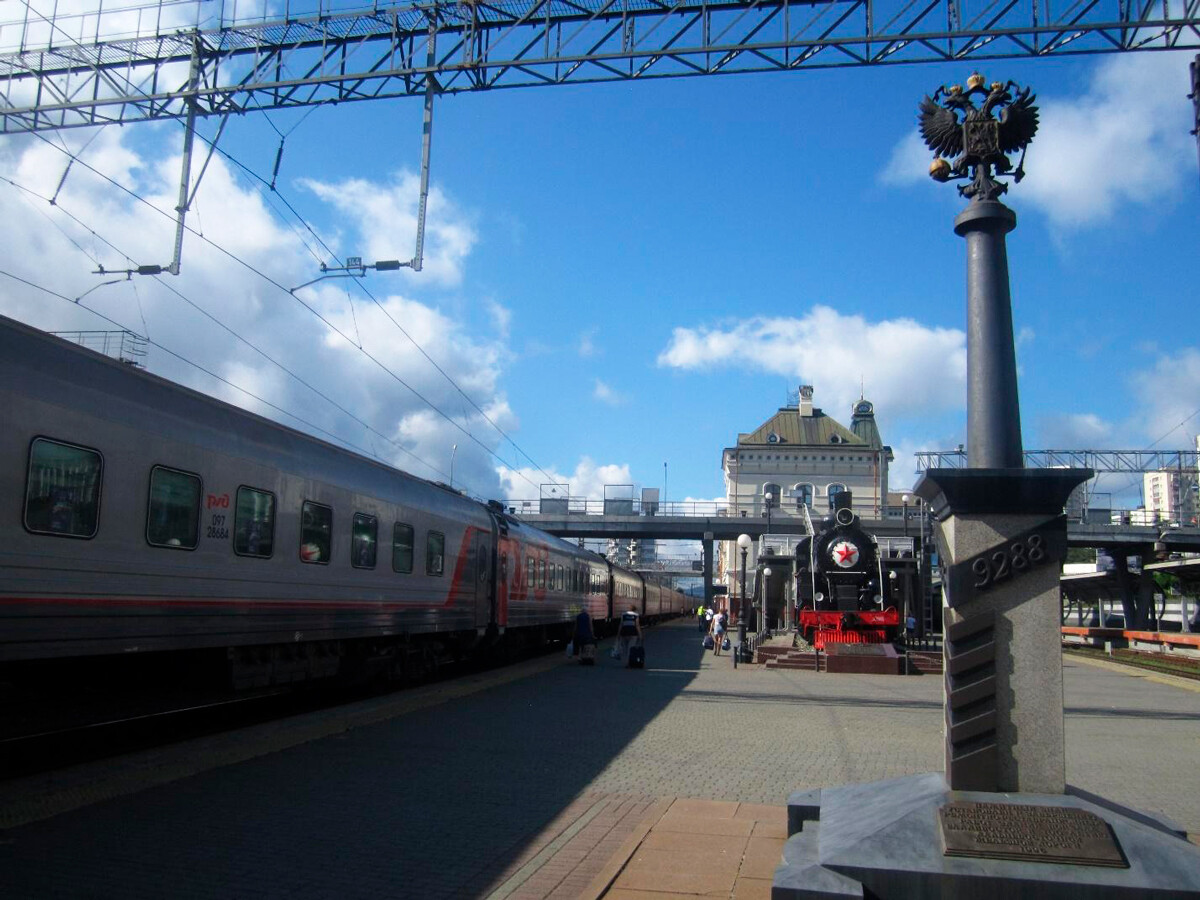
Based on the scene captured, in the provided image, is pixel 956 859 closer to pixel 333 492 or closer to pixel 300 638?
A: pixel 300 638

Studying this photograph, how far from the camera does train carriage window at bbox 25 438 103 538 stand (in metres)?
7.46

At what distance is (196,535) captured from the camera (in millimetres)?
9453

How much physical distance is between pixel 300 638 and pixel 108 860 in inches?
240

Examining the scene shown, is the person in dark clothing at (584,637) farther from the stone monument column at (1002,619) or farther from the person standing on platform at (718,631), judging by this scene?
the stone monument column at (1002,619)

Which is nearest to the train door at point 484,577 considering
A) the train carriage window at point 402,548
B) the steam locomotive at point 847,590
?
the train carriage window at point 402,548

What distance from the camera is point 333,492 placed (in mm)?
12438

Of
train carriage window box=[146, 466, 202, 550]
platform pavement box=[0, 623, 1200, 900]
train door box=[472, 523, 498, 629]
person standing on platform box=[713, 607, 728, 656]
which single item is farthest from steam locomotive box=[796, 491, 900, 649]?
train carriage window box=[146, 466, 202, 550]

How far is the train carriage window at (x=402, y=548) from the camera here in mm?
14352

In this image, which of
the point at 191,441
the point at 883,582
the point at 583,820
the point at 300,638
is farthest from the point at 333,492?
the point at 883,582

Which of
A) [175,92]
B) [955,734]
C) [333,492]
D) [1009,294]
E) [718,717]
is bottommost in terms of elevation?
[718,717]

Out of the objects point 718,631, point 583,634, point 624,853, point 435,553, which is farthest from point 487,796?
point 718,631

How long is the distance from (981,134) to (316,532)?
28.4ft

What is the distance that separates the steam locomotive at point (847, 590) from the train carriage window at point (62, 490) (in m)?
17.3

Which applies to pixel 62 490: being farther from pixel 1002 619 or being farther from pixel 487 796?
pixel 1002 619
